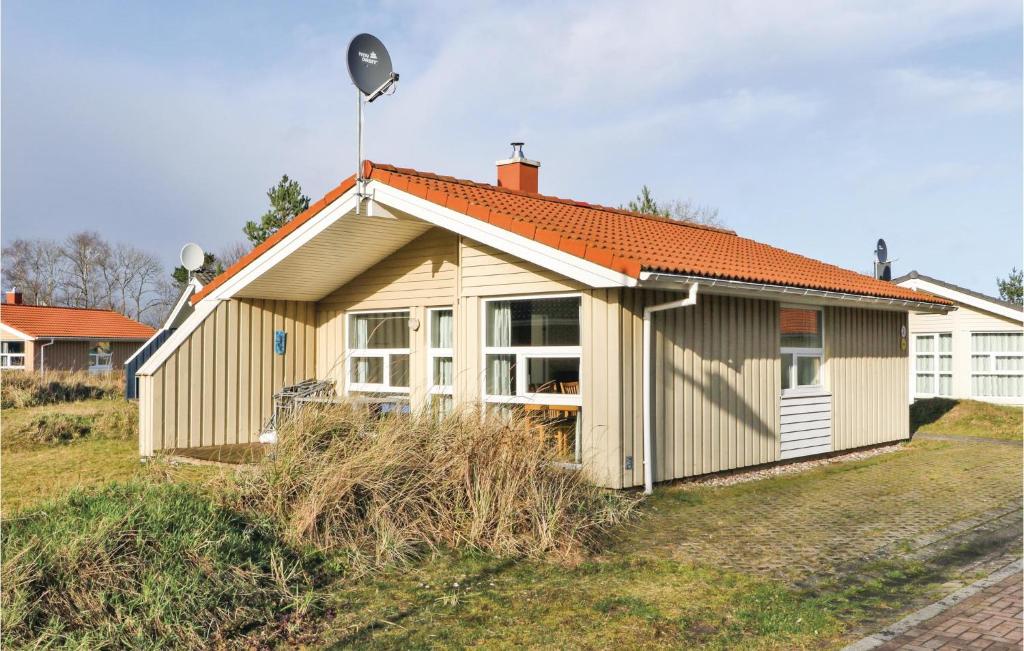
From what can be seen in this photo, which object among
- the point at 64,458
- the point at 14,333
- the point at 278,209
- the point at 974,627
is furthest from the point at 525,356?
the point at 14,333

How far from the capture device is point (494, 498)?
675 cm

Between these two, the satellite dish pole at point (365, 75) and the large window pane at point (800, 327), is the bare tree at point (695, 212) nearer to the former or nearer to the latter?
the large window pane at point (800, 327)

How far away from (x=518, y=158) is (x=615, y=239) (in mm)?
3513

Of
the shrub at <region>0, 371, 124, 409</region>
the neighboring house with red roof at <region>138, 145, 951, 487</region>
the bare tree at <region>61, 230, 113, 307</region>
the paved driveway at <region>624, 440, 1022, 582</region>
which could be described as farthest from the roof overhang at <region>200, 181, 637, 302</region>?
the bare tree at <region>61, 230, 113, 307</region>

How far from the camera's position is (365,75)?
10.1 m

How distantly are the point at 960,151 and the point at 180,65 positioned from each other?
10491mm

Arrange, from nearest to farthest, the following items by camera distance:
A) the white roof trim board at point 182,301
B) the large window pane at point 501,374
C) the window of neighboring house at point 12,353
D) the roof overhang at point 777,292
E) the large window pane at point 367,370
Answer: the roof overhang at point 777,292, the large window pane at point 501,374, the large window pane at point 367,370, the white roof trim board at point 182,301, the window of neighboring house at point 12,353

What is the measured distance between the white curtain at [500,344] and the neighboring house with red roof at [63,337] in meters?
32.7

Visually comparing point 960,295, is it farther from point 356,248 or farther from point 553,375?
point 356,248

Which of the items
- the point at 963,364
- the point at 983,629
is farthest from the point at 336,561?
the point at 963,364

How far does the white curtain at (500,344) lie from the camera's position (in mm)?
10070

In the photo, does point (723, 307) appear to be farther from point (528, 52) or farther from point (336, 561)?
point (336, 561)

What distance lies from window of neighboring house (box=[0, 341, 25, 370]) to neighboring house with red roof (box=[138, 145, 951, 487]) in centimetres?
3314

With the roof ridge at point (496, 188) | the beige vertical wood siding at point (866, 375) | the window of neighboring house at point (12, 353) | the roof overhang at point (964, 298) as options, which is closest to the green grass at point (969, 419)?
the roof overhang at point (964, 298)
